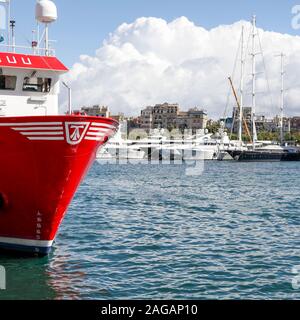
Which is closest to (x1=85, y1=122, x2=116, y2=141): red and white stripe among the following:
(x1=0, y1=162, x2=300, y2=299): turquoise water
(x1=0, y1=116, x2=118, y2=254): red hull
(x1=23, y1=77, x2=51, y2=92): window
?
(x1=0, y1=116, x2=118, y2=254): red hull

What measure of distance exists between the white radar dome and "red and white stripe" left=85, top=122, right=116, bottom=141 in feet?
14.1

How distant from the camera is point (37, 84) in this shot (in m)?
16.5

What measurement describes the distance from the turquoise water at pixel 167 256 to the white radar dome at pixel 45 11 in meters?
7.76

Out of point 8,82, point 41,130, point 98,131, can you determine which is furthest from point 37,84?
point 98,131

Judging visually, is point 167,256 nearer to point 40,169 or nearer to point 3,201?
point 40,169

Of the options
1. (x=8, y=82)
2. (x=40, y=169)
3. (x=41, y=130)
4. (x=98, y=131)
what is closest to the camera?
(x=41, y=130)

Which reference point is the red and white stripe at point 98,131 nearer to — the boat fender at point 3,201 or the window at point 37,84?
the window at point 37,84

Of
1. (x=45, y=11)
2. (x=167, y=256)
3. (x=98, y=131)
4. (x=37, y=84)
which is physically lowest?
(x=167, y=256)

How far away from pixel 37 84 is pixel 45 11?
2383 millimetres

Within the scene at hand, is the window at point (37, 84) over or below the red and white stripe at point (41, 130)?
over

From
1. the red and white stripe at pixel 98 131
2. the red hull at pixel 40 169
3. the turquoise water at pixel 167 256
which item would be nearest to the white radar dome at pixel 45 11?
the red hull at pixel 40 169

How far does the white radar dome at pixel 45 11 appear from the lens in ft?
53.5
